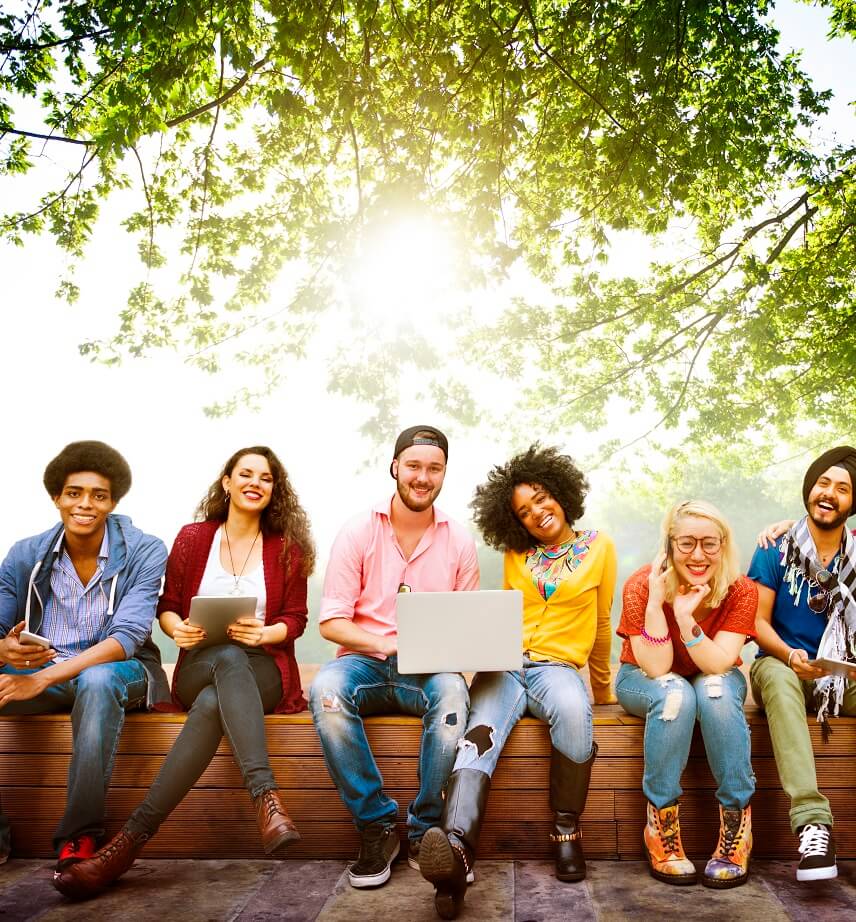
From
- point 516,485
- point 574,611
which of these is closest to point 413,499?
point 516,485

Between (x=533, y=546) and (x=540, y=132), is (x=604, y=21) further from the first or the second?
(x=533, y=546)

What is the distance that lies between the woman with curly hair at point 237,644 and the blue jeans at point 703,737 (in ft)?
3.56

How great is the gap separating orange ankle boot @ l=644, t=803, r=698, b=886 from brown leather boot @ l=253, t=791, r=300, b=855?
107 centimetres

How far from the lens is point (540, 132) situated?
21.1 ft

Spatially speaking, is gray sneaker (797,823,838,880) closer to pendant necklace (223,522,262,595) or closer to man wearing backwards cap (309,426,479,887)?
man wearing backwards cap (309,426,479,887)

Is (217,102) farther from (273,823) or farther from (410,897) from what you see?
(410,897)

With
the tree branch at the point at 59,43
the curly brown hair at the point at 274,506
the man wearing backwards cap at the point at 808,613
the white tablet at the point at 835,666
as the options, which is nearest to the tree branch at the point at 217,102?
the tree branch at the point at 59,43

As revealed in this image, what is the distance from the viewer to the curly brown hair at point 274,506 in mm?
3033

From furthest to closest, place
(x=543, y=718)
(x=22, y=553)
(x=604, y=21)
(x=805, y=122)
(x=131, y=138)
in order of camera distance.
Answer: (x=805, y=122), (x=604, y=21), (x=131, y=138), (x=22, y=553), (x=543, y=718)

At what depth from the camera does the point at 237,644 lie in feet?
9.05

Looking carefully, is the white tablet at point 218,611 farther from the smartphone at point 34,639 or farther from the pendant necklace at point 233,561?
the smartphone at point 34,639

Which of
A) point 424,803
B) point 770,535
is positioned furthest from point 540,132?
point 424,803

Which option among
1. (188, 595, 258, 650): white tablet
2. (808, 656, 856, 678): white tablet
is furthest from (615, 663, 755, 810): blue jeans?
(188, 595, 258, 650): white tablet

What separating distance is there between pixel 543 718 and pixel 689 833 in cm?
61
